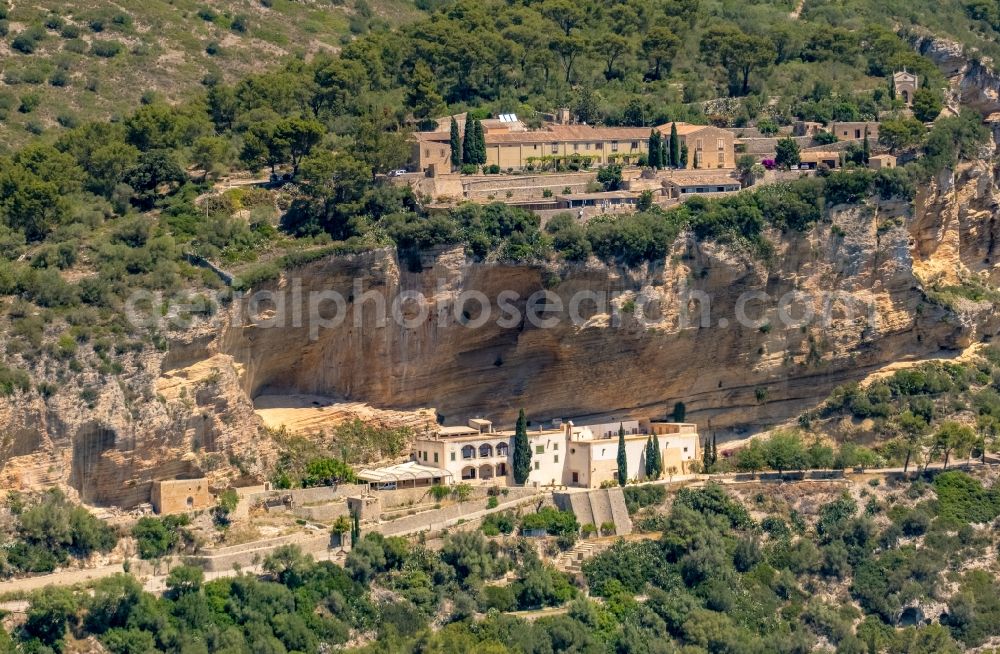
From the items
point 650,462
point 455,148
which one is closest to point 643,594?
point 650,462

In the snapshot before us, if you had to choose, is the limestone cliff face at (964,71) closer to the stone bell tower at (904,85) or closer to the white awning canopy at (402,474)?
the stone bell tower at (904,85)

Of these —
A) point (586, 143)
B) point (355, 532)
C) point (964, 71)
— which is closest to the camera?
point (355, 532)

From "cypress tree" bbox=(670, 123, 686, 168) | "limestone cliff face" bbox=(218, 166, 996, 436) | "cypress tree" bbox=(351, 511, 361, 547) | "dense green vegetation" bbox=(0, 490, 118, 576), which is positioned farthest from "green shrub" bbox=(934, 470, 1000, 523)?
"dense green vegetation" bbox=(0, 490, 118, 576)

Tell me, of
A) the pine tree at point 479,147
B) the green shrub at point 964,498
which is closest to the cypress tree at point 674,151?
the pine tree at point 479,147

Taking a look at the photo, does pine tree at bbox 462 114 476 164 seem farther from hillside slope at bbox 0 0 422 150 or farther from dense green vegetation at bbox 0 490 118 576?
hillside slope at bbox 0 0 422 150

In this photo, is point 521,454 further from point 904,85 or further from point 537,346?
point 904,85
